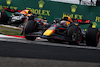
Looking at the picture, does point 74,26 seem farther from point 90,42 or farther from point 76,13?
point 76,13

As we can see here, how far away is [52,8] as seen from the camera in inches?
624

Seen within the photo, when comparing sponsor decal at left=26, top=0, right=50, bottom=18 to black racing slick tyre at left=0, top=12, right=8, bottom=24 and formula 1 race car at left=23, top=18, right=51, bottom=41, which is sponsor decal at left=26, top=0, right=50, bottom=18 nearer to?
black racing slick tyre at left=0, top=12, right=8, bottom=24

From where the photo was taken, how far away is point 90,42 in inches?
333

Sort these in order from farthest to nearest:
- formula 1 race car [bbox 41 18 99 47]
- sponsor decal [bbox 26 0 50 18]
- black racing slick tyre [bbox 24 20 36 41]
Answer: sponsor decal [bbox 26 0 50 18], black racing slick tyre [bbox 24 20 36 41], formula 1 race car [bbox 41 18 99 47]

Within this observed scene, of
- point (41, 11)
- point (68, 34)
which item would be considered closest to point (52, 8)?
point (41, 11)

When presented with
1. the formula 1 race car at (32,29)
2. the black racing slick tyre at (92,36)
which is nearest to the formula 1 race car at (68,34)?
the black racing slick tyre at (92,36)

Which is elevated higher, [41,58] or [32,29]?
[32,29]

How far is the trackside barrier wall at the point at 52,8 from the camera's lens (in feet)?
49.6

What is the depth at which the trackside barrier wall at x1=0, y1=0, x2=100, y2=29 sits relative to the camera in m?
15.1

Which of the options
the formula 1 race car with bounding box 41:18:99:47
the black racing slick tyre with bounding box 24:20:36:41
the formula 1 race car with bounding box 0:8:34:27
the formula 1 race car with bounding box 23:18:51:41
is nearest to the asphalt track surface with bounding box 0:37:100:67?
the formula 1 race car with bounding box 41:18:99:47

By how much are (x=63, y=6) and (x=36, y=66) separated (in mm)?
13356

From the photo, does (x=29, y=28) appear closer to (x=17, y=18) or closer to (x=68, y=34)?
(x=68, y=34)

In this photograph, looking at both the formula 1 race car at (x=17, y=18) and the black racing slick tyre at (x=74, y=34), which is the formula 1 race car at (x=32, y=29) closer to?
the black racing slick tyre at (x=74, y=34)

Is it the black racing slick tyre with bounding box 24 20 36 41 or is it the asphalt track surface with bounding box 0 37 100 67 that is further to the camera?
the black racing slick tyre with bounding box 24 20 36 41
